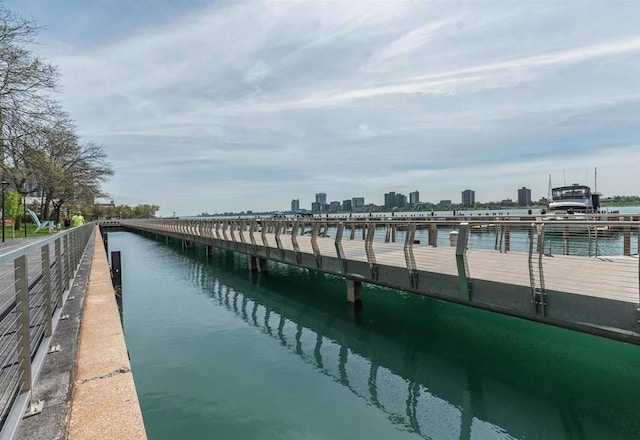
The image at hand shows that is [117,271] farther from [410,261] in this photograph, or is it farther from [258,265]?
[410,261]

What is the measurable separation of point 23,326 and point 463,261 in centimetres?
672

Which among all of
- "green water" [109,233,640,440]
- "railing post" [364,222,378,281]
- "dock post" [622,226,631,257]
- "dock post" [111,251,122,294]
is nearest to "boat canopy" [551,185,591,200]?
"dock post" [622,226,631,257]

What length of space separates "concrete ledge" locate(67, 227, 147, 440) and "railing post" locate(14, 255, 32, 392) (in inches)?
21.3

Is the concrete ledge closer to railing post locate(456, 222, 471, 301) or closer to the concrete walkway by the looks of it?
the concrete walkway

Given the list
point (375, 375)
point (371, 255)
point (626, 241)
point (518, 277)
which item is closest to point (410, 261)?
point (371, 255)

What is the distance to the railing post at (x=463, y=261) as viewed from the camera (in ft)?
24.9

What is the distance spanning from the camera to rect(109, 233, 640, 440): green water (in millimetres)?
5758

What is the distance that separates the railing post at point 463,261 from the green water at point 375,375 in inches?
57.3

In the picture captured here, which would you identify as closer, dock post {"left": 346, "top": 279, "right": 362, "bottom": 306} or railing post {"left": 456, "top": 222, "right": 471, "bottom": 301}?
railing post {"left": 456, "top": 222, "right": 471, "bottom": 301}

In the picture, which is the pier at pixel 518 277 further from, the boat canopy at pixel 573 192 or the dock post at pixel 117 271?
the boat canopy at pixel 573 192

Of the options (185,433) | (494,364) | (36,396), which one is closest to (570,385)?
(494,364)

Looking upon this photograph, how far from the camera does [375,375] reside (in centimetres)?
772

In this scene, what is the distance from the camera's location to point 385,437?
5.54 meters

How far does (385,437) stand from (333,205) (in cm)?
12724
